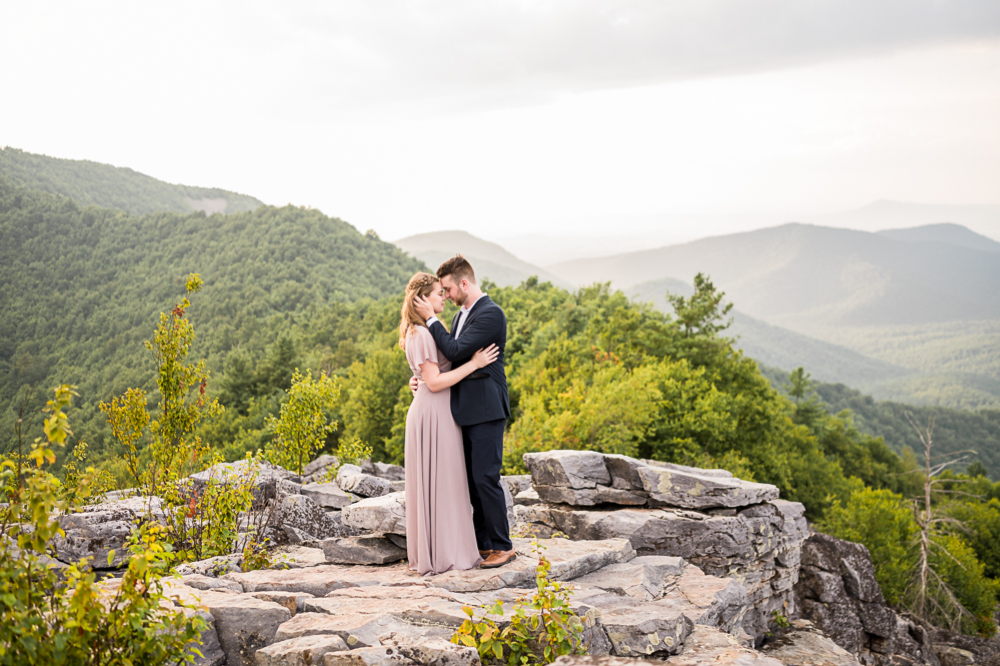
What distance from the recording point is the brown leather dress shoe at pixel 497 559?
21.6 feet

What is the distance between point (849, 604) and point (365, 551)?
12.9 m

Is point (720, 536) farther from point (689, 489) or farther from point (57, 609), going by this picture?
point (57, 609)

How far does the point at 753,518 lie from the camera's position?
12195 millimetres

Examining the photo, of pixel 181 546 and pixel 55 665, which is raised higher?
pixel 55 665

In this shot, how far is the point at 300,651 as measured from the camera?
4664 mm

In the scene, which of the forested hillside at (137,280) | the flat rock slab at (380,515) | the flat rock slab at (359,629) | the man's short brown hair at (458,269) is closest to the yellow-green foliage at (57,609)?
the flat rock slab at (359,629)

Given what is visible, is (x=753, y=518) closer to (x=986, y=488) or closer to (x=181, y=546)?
(x=181, y=546)

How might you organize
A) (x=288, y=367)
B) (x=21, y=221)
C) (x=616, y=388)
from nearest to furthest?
(x=616, y=388) → (x=288, y=367) → (x=21, y=221)

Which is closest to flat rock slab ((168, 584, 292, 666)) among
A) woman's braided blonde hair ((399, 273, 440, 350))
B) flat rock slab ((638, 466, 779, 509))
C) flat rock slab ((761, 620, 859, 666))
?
woman's braided blonde hair ((399, 273, 440, 350))

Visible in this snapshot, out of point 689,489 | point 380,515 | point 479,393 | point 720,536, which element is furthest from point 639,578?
point 720,536

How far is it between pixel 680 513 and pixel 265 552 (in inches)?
285

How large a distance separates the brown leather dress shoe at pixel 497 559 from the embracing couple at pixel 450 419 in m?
0.01

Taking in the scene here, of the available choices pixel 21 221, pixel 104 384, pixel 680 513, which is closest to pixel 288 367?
pixel 104 384

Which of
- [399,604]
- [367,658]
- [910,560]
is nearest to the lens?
[367,658]
